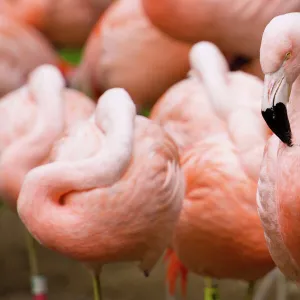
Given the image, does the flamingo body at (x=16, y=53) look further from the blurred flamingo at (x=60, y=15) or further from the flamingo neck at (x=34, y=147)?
the flamingo neck at (x=34, y=147)

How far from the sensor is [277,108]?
1115mm

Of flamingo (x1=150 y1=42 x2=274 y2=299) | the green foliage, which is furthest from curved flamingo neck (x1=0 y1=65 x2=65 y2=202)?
the green foliage

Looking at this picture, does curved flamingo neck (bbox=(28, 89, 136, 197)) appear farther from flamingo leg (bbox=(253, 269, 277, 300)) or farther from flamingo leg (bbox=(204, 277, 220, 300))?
flamingo leg (bbox=(253, 269, 277, 300))

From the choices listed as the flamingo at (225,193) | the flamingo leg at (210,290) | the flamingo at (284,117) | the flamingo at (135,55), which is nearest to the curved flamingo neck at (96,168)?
the flamingo at (225,193)

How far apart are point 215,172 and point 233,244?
15 centimetres

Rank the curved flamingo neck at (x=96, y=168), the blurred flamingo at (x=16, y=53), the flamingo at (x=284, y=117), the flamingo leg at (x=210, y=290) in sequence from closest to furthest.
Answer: the flamingo at (x=284, y=117)
the curved flamingo neck at (x=96, y=168)
the flamingo leg at (x=210, y=290)
the blurred flamingo at (x=16, y=53)

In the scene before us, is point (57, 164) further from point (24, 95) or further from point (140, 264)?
point (24, 95)

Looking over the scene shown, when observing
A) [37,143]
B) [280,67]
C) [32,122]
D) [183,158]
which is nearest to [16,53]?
[32,122]

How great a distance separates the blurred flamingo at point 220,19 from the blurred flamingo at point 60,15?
0.80 metres

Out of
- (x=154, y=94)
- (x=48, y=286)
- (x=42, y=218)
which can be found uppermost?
(x=42, y=218)

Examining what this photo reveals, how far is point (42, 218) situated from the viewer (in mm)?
1476

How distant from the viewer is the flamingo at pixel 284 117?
43.7 inches

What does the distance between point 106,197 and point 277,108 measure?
46 centimetres

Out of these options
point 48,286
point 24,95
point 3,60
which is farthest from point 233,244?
point 48,286
